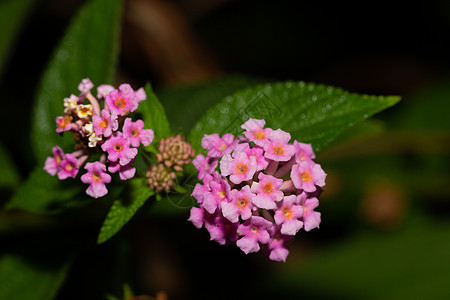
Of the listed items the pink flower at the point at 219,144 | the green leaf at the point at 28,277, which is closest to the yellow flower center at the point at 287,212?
the pink flower at the point at 219,144

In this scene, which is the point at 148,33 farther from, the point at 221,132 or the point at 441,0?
the point at 441,0

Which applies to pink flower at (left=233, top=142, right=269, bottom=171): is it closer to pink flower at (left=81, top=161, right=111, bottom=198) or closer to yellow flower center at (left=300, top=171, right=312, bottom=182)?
yellow flower center at (left=300, top=171, right=312, bottom=182)

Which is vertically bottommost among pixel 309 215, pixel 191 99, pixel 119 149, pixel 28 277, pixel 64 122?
pixel 28 277

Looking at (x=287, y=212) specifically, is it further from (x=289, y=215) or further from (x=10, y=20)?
(x=10, y=20)

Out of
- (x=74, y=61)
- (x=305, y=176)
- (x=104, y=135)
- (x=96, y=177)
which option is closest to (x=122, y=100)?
(x=104, y=135)

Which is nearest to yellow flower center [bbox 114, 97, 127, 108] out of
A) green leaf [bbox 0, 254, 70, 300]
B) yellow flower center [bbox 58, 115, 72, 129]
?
yellow flower center [bbox 58, 115, 72, 129]

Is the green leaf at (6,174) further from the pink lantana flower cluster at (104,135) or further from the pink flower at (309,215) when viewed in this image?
the pink flower at (309,215)
